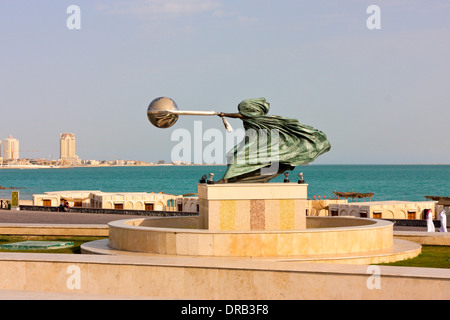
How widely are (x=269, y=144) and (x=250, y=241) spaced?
4058 mm

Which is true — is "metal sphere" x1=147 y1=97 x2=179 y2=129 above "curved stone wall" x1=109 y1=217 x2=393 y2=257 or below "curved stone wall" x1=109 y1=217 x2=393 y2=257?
above

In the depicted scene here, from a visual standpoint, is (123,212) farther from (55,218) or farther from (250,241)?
(250,241)

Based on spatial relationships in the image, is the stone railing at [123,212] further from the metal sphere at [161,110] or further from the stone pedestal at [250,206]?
the stone pedestal at [250,206]

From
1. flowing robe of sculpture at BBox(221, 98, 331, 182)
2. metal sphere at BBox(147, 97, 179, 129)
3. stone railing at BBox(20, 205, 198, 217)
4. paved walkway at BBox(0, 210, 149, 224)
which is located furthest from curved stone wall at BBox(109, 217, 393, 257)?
stone railing at BBox(20, 205, 198, 217)

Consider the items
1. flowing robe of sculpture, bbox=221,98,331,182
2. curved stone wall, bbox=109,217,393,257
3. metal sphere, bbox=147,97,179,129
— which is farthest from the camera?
flowing robe of sculpture, bbox=221,98,331,182

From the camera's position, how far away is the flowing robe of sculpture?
1599 cm

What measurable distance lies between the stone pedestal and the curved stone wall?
5.55ft

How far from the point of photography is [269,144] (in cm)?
1641

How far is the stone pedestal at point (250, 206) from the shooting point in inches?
593

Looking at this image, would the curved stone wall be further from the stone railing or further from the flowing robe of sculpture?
the stone railing

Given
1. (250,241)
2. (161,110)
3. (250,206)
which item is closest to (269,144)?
(250,206)

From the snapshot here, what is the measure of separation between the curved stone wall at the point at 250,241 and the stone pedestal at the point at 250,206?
1.69 meters
